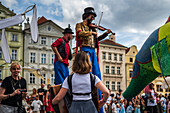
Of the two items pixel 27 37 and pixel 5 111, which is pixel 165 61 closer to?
pixel 5 111

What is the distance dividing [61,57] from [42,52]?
35.6m

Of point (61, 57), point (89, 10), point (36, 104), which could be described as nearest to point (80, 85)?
point (89, 10)

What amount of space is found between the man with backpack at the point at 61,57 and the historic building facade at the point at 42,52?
110ft

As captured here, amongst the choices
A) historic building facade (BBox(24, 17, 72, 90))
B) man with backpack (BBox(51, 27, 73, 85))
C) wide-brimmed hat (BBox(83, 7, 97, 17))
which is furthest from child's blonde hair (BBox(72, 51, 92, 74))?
historic building facade (BBox(24, 17, 72, 90))

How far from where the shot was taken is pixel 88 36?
222 inches

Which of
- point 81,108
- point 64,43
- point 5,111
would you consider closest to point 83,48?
point 64,43

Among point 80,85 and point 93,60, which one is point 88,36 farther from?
point 80,85

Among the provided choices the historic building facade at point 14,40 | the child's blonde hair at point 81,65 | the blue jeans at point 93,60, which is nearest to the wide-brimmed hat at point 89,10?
the blue jeans at point 93,60

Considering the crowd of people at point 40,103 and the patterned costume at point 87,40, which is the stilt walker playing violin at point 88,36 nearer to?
the patterned costume at point 87,40

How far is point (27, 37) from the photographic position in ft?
131

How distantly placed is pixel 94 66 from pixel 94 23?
1.15 m

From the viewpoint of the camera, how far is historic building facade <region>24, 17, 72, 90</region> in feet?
130

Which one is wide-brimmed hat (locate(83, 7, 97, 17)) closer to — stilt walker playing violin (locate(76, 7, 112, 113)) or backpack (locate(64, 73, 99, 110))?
stilt walker playing violin (locate(76, 7, 112, 113))

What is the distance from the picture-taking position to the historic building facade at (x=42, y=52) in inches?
1561
